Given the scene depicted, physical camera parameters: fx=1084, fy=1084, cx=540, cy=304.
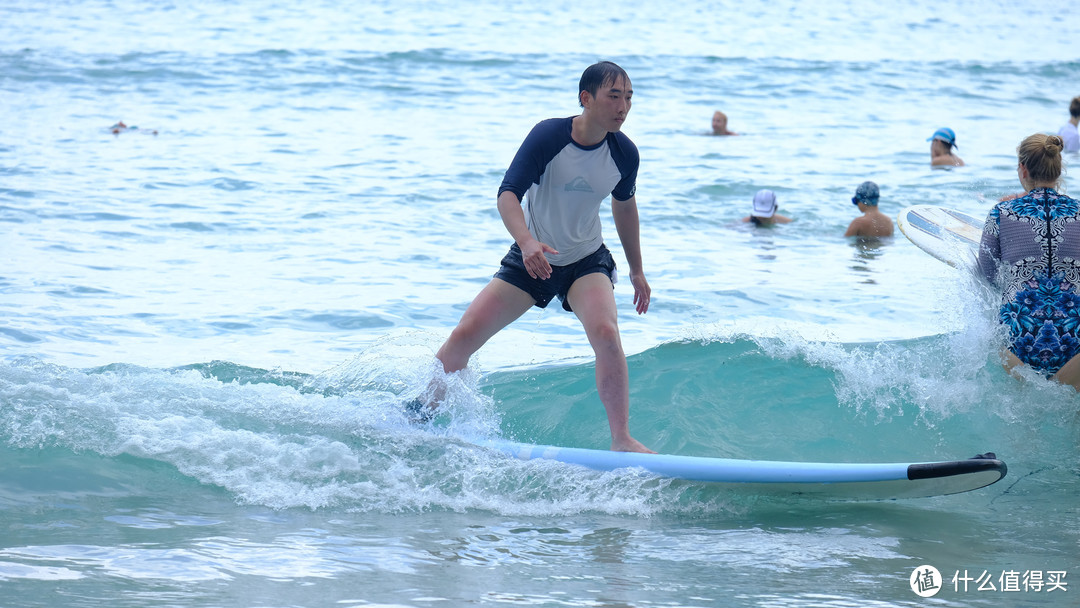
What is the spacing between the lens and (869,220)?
11.9m

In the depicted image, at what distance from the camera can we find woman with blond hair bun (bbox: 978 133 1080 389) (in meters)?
5.06

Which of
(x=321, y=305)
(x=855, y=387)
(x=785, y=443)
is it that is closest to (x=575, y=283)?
(x=785, y=443)

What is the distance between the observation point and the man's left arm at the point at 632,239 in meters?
5.08

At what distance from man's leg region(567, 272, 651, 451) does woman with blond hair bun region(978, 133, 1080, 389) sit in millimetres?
1936

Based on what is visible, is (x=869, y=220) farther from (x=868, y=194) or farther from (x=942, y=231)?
(x=942, y=231)

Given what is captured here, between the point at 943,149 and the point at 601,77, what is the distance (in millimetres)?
12857

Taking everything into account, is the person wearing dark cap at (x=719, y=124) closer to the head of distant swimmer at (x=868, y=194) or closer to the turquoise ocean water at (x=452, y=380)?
the turquoise ocean water at (x=452, y=380)

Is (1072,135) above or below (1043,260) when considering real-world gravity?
below

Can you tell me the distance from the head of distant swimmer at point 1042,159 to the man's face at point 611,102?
196cm

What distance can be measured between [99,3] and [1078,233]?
3994 centimetres

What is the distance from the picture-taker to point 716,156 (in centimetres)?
1709

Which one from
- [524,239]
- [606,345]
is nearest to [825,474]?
[606,345]

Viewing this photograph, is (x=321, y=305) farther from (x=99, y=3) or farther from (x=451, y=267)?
(x=99, y=3)

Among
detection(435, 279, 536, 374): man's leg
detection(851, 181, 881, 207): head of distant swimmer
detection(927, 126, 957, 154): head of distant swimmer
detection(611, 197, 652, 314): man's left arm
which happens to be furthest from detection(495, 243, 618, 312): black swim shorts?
detection(927, 126, 957, 154): head of distant swimmer
